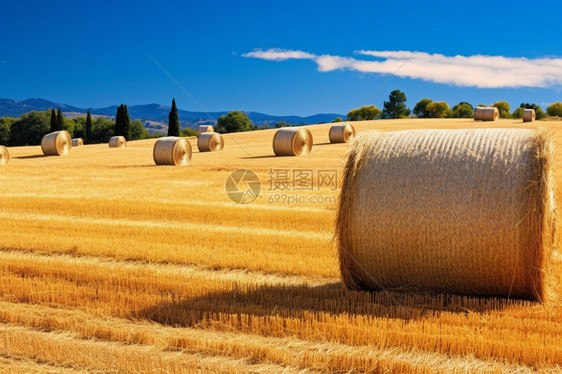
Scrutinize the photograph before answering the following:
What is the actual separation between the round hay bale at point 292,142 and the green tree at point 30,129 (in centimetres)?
6483

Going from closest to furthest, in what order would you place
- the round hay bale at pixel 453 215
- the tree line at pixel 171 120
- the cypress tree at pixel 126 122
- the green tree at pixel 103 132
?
the round hay bale at pixel 453 215 < the cypress tree at pixel 126 122 < the tree line at pixel 171 120 < the green tree at pixel 103 132

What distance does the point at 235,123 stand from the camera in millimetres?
95500

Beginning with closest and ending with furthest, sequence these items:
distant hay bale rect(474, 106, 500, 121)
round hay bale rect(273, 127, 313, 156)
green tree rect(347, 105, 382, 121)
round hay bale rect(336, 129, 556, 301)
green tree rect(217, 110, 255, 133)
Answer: round hay bale rect(336, 129, 556, 301) → round hay bale rect(273, 127, 313, 156) → distant hay bale rect(474, 106, 500, 121) → green tree rect(217, 110, 255, 133) → green tree rect(347, 105, 382, 121)

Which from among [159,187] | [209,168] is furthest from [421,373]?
[209,168]

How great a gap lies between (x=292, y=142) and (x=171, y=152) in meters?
5.94

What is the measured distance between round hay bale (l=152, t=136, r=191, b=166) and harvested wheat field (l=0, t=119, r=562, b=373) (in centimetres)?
1346

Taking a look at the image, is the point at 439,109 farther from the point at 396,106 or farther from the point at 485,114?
the point at 485,114

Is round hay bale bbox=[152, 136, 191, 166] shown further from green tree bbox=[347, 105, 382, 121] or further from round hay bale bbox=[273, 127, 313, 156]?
green tree bbox=[347, 105, 382, 121]

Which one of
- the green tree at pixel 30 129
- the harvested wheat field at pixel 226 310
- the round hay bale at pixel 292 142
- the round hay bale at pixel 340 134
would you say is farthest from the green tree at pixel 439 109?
the harvested wheat field at pixel 226 310

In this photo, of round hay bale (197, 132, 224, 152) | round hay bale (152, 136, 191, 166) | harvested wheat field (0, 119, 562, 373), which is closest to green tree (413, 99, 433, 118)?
round hay bale (197, 132, 224, 152)

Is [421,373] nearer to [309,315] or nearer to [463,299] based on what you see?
[309,315]

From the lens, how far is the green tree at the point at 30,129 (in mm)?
84719

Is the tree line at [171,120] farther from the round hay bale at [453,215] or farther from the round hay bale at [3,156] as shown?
the round hay bale at [453,215]
